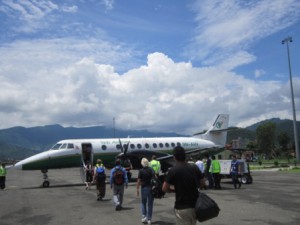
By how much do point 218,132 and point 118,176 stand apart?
2629 cm

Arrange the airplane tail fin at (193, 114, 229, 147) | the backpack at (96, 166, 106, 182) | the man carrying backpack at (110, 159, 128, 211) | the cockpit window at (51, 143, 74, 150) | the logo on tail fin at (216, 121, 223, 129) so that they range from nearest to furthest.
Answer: the man carrying backpack at (110, 159, 128, 211) < the backpack at (96, 166, 106, 182) < the cockpit window at (51, 143, 74, 150) < the airplane tail fin at (193, 114, 229, 147) < the logo on tail fin at (216, 121, 223, 129)

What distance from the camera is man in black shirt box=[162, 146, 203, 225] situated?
559 centimetres

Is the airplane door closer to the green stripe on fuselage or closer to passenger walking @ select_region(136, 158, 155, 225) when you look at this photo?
the green stripe on fuselage

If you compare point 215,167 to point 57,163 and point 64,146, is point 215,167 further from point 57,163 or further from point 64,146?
point 64,146

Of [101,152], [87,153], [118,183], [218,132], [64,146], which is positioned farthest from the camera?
[218,132]

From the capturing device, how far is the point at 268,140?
120 meters

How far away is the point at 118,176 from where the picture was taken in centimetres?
1232

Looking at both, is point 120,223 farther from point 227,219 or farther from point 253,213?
point 253,213

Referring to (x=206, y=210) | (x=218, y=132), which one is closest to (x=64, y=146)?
(x=218, y=132)

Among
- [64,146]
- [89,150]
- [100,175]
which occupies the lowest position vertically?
[100,175]

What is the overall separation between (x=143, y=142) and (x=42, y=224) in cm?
2002

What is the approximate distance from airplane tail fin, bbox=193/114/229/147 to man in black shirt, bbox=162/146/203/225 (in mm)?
31466

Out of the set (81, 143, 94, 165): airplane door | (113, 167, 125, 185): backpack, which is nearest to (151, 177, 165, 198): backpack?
(113, 167, 125, 185): backpack

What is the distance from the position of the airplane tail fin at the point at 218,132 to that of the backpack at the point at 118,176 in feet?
83.0
